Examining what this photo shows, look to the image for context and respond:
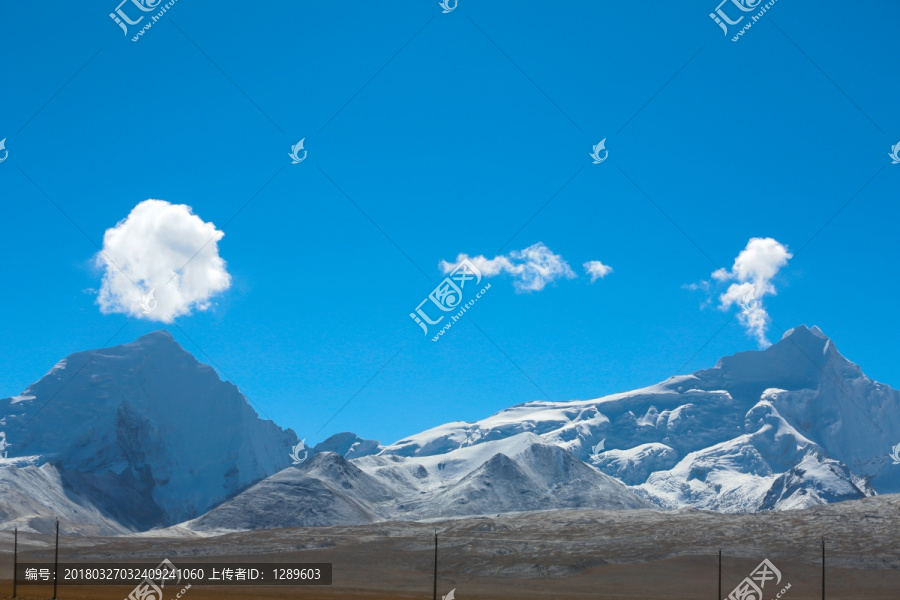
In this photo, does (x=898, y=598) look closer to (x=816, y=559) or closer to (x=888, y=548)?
(x=816, y=559)

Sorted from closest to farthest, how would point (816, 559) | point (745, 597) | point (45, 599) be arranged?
point (45, 599)
point (745, 597)
point (816, 559)

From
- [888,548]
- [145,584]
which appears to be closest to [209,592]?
[145,584]

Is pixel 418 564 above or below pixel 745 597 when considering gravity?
above

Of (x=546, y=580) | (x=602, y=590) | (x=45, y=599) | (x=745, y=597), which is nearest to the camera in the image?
(x=45, y=599)

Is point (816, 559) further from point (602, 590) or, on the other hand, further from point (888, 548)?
point (602, 590)

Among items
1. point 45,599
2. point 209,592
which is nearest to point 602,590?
point 209,592

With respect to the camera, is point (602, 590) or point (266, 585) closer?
point (266, 585)

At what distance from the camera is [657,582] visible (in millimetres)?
167625

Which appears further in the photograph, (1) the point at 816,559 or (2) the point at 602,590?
(1) the point at 816,559

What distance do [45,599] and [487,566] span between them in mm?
106578

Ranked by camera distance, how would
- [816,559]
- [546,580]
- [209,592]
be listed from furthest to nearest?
[816,559]
[546,580]
[209,592]

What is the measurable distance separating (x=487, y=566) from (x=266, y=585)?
5161cm

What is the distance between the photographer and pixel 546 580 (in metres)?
173

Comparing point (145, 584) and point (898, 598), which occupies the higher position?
point (145, 584)
